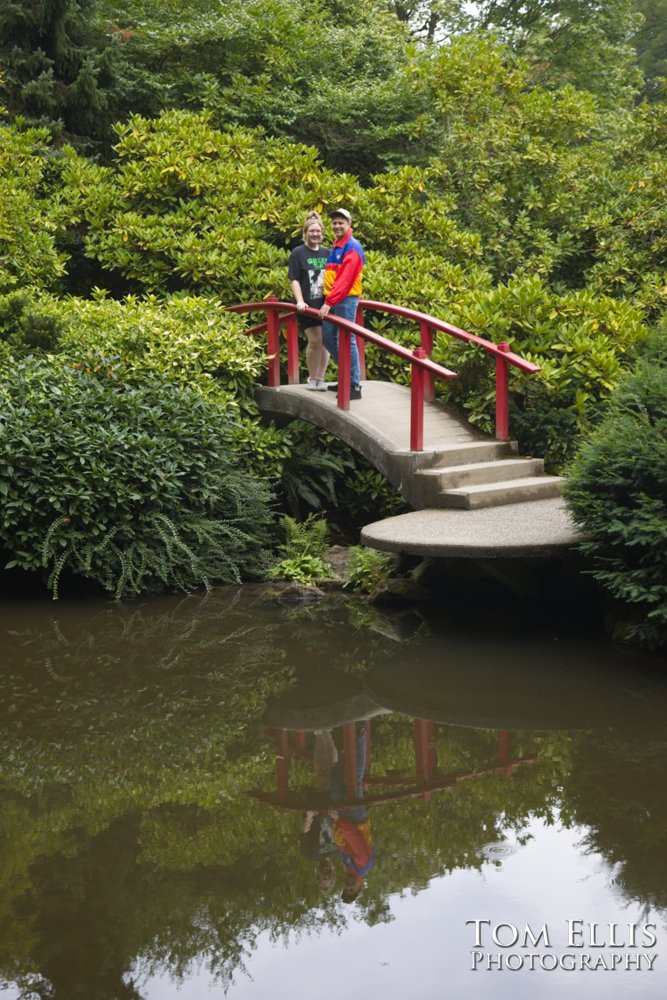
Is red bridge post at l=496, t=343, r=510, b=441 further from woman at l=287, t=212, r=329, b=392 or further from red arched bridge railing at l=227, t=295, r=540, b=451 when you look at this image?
woman at l=287, t=212, r=329, b=392

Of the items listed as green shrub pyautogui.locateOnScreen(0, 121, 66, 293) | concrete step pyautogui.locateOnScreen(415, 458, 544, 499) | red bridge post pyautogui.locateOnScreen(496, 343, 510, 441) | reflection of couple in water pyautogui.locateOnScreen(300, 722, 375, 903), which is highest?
green shrub pyautogui.locateOnScreen(0, 121, 66, 293)

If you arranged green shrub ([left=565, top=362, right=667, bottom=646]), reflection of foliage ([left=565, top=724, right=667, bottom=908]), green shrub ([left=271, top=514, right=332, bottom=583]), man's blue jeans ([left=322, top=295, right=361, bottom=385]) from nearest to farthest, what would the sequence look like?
1. reflection of foliage ([left=565, top=724, right=667, bottom=908])
2. green shrub ([left=565, top=362, right=667, bottom=646])
3. green shrub ([left=271, top=514, right=332, bottom=583])
4. man's blue jeans ([left=322, top=295, right=361, bottom=385])

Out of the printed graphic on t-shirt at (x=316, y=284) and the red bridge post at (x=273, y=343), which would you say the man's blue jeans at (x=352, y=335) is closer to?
the printed graphic on t-shirt at (x=316, y=284)

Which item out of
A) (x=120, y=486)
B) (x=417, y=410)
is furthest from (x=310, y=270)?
(x=120, y=486)

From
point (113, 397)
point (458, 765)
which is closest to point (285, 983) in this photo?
point (458, 765)

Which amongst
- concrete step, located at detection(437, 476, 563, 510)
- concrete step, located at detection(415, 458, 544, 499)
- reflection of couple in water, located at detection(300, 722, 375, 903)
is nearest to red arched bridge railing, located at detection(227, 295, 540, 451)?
concrete step, located at detection(415, 458, 544, 499)

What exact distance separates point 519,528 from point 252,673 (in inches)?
93.0

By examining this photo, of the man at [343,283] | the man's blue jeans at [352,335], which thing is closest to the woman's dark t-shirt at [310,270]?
the man at [343,283]

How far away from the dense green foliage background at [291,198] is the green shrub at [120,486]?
0.16m

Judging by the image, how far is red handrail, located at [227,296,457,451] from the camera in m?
9.43

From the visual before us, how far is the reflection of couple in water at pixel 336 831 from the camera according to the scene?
451 cm

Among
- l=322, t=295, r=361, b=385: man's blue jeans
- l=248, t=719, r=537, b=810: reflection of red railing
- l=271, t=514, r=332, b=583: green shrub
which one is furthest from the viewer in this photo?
l=322, t=295, r=361, b=385: man's blue jeans

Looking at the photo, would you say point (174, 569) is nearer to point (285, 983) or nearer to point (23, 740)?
point (23, 740)

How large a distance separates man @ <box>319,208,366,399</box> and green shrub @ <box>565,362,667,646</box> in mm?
3201
